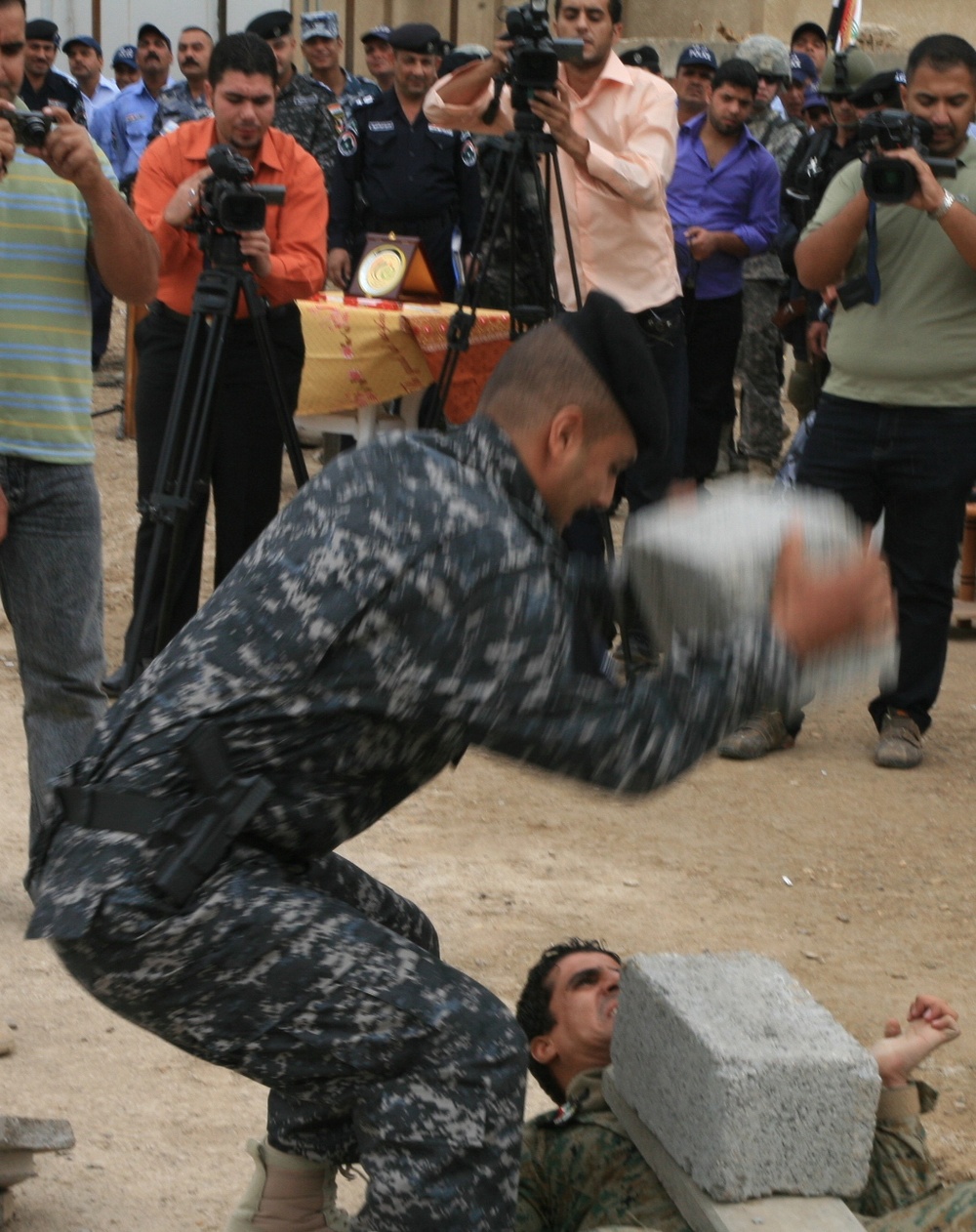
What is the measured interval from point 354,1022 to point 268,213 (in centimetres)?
392

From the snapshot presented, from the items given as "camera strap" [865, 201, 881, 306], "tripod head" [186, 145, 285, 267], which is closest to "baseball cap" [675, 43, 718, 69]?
"camera strap" [865, 201, 881, 306]

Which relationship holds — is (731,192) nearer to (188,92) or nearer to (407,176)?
(407,176)

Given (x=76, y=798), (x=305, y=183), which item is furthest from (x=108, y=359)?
(x=76, y=798)

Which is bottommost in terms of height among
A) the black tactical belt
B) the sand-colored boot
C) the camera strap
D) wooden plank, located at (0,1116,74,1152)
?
wooden plank, located at (0,1116,74,1152)

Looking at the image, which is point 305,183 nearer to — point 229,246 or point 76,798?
point 229,246

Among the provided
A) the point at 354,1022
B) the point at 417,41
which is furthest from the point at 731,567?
the point at 417,41

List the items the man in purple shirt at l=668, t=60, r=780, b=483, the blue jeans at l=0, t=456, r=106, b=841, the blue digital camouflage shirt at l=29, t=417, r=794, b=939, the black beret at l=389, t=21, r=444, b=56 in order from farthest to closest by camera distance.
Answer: the black beret at l=389, t=21, r=444, b=56, the man in purple shirt at l=668, t=60, r=780, b=483, the blue jeans at l=0, t=456, r=106, b=841, the blue digital camouflage shirt at l=29, t=417, r=794, b=939

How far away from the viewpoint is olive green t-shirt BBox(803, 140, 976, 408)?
204 inches

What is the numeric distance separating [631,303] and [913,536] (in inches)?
52.1

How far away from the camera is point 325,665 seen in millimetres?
2225

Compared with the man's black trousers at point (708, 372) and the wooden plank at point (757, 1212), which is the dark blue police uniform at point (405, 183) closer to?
the man's black trousers at point (708, 372)

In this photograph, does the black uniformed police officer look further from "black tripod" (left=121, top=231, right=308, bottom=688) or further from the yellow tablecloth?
"black tripod" (left=121, top=231, right=308, bottom=688)

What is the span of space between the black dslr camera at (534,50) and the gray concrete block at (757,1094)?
3.48 m

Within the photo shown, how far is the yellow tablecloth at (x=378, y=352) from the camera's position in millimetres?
6977
